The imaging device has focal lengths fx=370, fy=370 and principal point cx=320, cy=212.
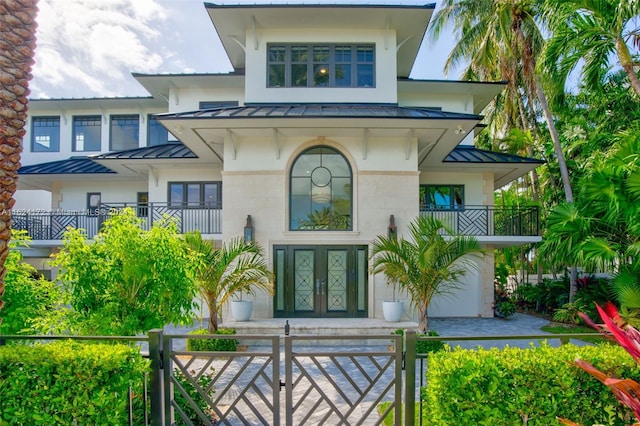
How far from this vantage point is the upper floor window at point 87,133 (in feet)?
56.7

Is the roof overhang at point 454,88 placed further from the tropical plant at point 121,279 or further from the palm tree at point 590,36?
the tropical plant at point 121,279

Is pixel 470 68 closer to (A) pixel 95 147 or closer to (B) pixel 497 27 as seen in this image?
(B) pixel 497 27

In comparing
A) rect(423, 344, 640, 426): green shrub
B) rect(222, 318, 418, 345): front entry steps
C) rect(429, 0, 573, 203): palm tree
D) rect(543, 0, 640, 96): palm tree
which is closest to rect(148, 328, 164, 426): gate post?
rect(423, 344, 640, 426): green shrub

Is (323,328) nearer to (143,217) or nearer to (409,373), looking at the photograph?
(409,373)

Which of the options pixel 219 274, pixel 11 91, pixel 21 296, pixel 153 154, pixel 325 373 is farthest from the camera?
pixel 153 154

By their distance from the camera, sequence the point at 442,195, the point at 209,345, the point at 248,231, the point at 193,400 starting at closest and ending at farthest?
the point at 193,400 → the point at 209,345 → the point at 248,231 → the point at 442,195

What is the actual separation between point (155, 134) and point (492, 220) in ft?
48.7

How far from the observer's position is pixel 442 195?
1475 centimetres

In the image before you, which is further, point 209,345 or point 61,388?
point 209,345

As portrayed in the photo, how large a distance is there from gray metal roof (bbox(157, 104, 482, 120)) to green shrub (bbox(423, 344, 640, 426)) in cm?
766

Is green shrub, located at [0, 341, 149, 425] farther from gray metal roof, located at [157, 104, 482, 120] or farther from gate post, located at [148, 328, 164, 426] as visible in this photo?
gray metal roof, located at [157, 104, 482, 120]

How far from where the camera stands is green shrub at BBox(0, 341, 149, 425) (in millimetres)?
3469

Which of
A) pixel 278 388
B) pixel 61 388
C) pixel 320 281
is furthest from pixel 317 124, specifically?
pixel 61 388

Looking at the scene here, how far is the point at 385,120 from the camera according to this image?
10.2m
